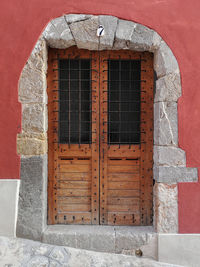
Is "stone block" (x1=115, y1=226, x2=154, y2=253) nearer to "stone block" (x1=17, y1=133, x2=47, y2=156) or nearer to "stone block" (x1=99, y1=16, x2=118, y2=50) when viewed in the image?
"stone block" (x1=17, y1=133, x2=47, y2=156)

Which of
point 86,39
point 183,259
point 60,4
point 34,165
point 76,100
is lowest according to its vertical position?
point 183,259

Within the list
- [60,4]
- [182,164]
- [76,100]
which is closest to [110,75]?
[76,100]

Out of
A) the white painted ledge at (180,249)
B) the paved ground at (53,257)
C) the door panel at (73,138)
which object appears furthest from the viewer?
the door panel at (73,138)

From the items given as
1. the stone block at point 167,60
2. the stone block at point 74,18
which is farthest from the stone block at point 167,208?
the stone block at point 74,18

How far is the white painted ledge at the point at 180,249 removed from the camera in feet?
9.18

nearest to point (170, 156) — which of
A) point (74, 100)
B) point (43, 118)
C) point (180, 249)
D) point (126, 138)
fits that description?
point (126, 138)

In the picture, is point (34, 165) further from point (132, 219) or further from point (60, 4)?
point (60, 4)

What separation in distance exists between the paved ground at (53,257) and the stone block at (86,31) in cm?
230

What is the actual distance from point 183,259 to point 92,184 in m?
1.29

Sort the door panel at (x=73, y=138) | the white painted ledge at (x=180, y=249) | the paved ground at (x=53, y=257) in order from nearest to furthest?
the paved ground at (x=53, y=257), the white painted ledge at (x=180, y=249), the door panel at (x=73, y=138)

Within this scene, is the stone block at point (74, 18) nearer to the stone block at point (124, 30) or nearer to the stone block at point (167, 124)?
the stone block at point (124, 30)

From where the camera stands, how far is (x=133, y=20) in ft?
9.27

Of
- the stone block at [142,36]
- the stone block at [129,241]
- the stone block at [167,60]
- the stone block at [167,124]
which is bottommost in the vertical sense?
the stone block at [129,241]

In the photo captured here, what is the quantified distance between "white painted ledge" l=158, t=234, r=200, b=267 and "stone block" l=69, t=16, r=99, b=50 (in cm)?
230
